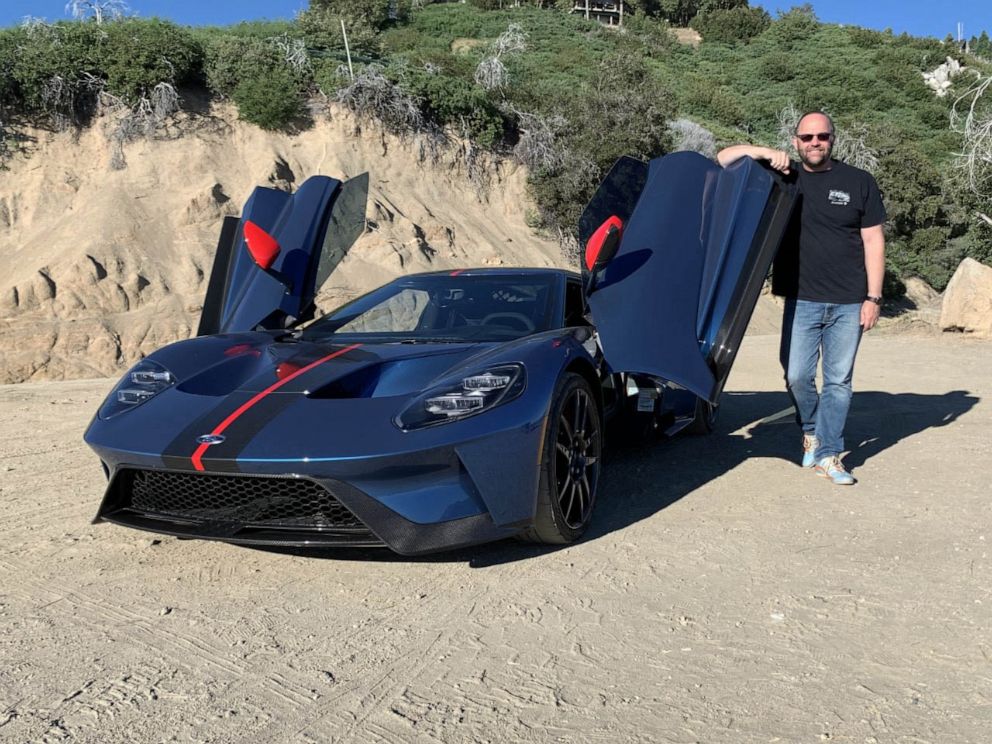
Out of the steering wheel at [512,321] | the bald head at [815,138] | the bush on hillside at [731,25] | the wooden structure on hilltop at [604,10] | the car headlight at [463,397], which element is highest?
the wooden structure on hilltop at [604,10]

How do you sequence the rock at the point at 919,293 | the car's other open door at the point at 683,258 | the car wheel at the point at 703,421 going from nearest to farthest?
the car's other open door at the point at 683,258 < the car wheel at the point at 703,421 < the rock at the point at 919,293

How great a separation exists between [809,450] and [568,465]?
2073 mm

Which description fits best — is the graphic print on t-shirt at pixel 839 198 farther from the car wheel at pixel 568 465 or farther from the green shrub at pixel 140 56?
the green shrub at pixel 140 56

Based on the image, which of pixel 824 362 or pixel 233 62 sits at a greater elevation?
pixel 233 62

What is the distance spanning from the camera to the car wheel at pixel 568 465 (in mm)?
3334

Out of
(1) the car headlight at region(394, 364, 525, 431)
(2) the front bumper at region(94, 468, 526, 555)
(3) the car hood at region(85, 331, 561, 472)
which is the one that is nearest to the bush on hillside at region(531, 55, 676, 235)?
(3) the car hood at region(85, 331, 561, 472)

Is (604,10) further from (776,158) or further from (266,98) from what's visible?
(776,158)

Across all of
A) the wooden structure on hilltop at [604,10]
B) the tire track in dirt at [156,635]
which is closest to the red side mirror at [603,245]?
the tire track in dirt at [156,635]

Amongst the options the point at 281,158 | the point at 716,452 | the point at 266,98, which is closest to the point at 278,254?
the point at 716,452

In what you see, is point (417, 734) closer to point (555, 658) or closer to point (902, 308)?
point (555, 658)

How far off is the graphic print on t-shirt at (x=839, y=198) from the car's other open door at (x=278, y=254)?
2.79m

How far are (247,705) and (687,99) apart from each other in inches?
1336

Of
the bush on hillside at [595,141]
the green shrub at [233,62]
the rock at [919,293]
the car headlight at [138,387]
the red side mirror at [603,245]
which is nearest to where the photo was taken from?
the car headlight at [138,387]

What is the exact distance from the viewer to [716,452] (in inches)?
218
